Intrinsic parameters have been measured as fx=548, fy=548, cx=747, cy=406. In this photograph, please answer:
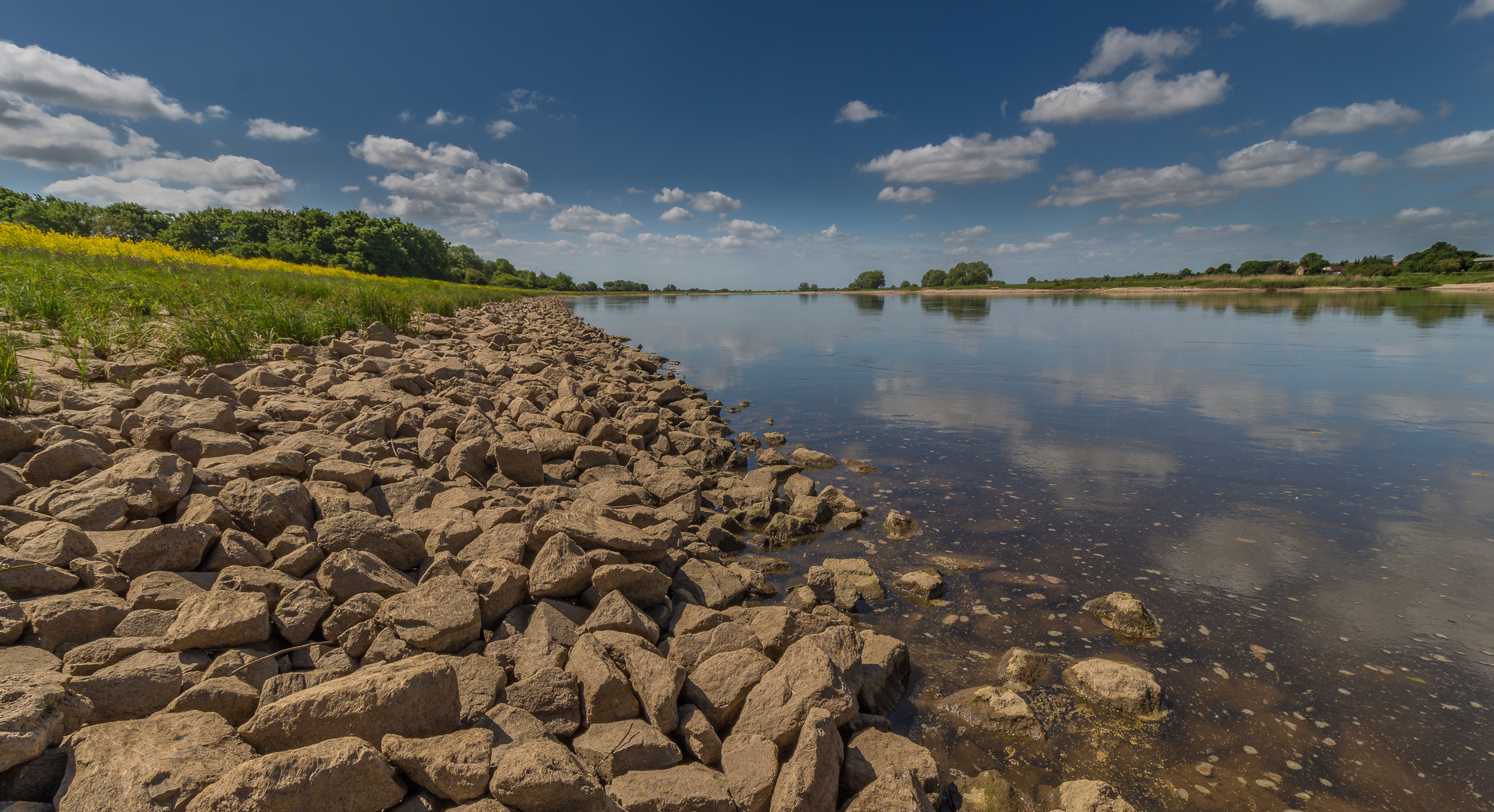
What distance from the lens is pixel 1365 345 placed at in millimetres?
21719

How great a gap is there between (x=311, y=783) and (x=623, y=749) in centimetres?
118

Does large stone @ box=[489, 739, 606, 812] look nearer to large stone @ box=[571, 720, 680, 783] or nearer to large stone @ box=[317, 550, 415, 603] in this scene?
large stone @ box=[571, 720, 680, 783]

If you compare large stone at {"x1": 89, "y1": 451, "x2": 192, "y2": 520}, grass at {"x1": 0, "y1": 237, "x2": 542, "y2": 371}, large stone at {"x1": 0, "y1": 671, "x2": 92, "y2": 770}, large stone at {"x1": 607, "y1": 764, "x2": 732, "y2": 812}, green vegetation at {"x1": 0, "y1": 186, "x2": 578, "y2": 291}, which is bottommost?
large stone at {"x1": 607, "y1": 764, "x2": 732, "y2": 812}

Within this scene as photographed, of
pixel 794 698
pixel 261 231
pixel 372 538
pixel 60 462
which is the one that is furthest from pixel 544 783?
pixel 261 231

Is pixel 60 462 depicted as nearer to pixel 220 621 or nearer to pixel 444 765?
pixel 220 621

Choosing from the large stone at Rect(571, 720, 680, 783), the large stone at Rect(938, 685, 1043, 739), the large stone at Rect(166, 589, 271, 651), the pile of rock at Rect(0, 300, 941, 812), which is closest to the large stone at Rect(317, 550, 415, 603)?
the pile of rock at Rect(0, 300, 941, 812)

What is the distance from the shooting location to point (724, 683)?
9.60ft

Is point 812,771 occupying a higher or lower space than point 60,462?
lower

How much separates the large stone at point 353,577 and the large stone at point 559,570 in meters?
0.70

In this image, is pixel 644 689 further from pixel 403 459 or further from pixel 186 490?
pixel 403 459

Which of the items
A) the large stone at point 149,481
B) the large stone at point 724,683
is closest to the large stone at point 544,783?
the large stone at point 724,683

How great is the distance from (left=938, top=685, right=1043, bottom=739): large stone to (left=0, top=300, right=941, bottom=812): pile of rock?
0.39m

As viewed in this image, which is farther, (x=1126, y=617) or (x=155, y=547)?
(x=1126, y=617)

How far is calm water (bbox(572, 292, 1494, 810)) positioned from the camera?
3203 millimetres
